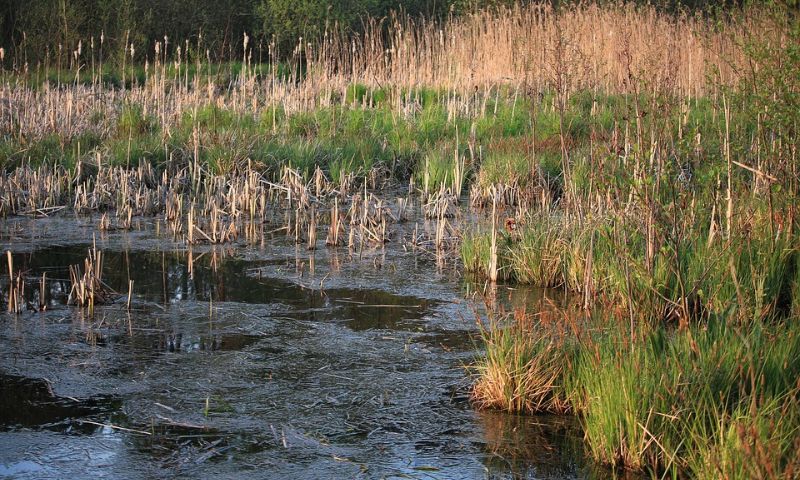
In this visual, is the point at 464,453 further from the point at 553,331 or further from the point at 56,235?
the point at 56,235

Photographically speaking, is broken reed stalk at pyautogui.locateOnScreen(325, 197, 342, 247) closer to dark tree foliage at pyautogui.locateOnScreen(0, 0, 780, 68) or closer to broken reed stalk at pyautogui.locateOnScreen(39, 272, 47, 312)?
broken reed stalk at pyautogui.locateOnScreen(39, 272, 47, 312)

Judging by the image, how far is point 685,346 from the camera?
402 centimetres

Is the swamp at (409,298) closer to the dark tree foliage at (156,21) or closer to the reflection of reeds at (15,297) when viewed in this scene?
the reflection of reeds at (15,297)

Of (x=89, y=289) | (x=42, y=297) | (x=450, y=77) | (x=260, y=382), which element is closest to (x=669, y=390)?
(x=260, y=382)

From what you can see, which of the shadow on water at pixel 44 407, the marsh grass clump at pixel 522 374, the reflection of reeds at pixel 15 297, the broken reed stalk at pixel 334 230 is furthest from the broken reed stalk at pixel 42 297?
the marsh grass clump at pixel 522 374

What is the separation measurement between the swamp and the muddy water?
2 centimetres

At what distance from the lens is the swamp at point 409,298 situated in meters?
3.90

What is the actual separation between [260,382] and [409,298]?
6.36 feet

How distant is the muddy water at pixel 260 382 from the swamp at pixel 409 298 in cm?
2

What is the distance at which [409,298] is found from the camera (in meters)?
6.58

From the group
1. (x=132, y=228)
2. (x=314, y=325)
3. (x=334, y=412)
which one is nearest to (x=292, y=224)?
(x=132, y=228)

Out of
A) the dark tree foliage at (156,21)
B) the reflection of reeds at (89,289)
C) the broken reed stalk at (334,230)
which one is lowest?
the reflection of reeds at (89,289)

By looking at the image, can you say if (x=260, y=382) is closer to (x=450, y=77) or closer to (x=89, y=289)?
(x=89, y=289)

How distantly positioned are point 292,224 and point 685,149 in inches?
203
